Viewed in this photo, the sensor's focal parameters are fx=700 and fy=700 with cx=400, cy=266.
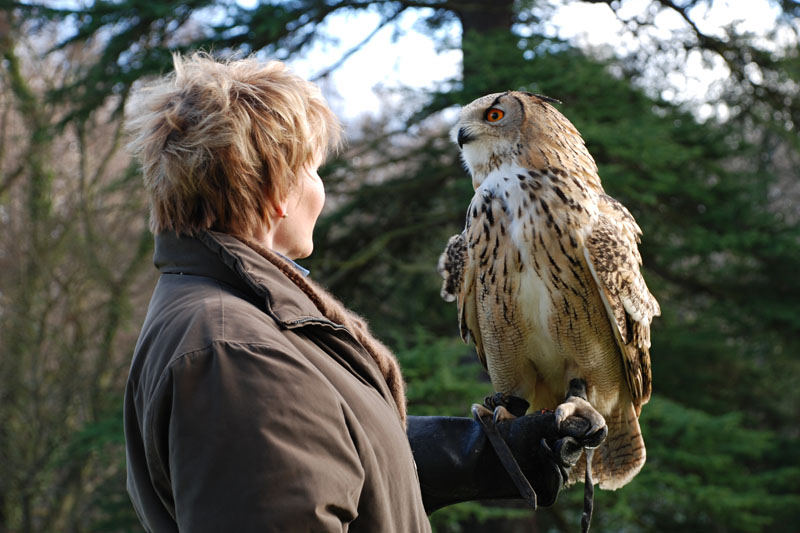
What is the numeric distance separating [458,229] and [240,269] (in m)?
5.45

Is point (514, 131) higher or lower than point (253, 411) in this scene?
lower

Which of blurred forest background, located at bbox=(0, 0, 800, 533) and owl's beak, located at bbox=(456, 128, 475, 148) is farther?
blurred forest background, located at bbox=(0, 0, 800, 533)

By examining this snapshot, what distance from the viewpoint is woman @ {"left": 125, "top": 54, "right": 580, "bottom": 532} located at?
3.44 ft

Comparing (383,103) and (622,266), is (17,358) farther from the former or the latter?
(622,266)

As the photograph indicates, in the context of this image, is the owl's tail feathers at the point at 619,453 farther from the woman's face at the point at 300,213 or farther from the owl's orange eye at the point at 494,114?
the woman's face at the point at 300,213

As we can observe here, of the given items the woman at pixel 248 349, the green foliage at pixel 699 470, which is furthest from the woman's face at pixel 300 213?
the green foliage at pixel 699 470

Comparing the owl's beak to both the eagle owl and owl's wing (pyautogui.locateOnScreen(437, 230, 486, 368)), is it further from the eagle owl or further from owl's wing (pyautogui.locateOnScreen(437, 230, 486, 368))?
owl's wing (pyautogui.locateOnScreen(437, 230, 486, 368))

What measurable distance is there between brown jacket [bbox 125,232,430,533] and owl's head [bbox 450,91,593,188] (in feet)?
3.84

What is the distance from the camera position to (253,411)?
1.07 m

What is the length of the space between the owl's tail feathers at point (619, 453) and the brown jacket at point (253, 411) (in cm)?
145

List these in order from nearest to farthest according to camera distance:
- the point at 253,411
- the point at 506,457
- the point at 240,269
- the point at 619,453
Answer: the point at 253,411, the point at 240,269, the point at 506,457, the point at 619,453

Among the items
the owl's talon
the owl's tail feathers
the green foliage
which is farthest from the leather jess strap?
the green foliage

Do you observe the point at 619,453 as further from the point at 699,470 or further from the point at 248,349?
the point at 699,470

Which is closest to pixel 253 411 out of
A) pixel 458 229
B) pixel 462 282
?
pixel 462 282
